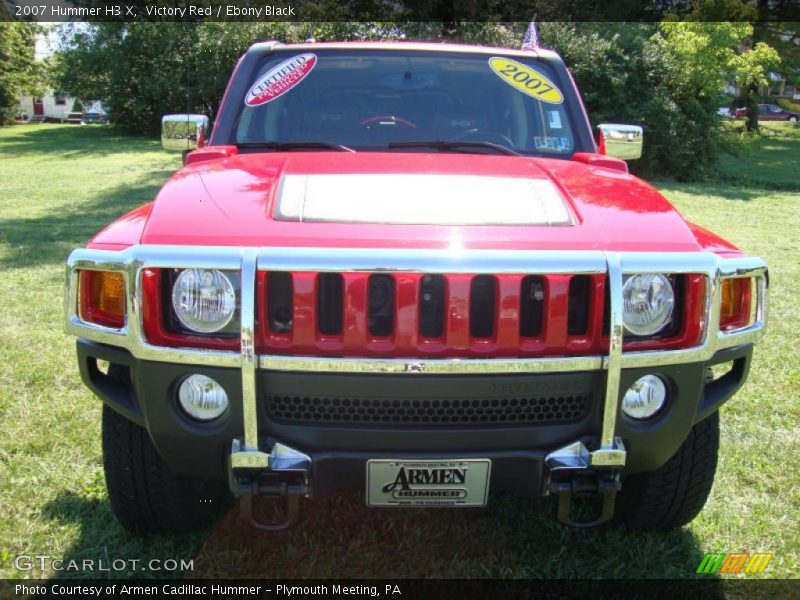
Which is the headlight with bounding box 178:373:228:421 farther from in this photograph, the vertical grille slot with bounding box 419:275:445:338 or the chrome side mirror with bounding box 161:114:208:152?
the chrome side mirror with bounding box 161:114:208:152

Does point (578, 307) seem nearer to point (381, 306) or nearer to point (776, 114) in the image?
point (381, 306)

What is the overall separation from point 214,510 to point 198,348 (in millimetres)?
1094

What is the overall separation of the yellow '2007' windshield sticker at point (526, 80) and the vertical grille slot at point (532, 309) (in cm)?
169

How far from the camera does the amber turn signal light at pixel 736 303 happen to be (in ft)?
7.20

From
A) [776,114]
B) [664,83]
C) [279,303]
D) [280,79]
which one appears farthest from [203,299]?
[776,114]

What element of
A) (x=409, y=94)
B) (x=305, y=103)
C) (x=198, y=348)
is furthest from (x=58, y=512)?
(x=409, y=94)

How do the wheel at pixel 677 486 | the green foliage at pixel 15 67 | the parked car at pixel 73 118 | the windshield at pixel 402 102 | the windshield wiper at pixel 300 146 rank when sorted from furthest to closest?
1. the parked car at pixel 73 118
2. the green foliage at pixel 15 67
3. the windshield at pixel 402 102
4. the windshield wiper at pixel 300 146
5. the wheel at pixel 677 486

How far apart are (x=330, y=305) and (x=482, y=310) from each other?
42 cm

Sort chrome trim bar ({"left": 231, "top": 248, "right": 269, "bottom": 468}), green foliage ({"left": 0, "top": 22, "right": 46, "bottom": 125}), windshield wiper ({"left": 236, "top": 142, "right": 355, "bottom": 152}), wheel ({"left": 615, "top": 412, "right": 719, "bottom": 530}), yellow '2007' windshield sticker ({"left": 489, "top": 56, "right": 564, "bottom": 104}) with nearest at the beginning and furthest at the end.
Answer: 1. chrome trim bar ({"left": 231, "top": 248, "right": 269, "bottom": 468})
2. wheel ({"left": 615, "top": 412, "right": 719, "bottom": 530})
3. windshield wiper ({"left": 236, "top": 142, "right": 355, "bottom": 152})
4. yellow '2007' windshield sticker ({"left": 489, "top": 56, "right": 564, "bottom": 104})
5. green foliage ({"left": 0, "top": 22, "right": 46, "bottom": 125})

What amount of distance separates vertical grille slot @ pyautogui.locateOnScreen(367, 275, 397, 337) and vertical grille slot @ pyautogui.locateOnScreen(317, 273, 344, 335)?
9cm

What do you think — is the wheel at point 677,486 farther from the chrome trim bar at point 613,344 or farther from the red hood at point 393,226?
the red hood at point 393,226

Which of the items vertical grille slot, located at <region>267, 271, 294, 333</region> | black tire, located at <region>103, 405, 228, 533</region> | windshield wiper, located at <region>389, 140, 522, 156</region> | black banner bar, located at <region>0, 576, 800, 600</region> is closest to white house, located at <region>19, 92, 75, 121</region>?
windshield wiper, located at <region>389, 140, 522, 156</region>

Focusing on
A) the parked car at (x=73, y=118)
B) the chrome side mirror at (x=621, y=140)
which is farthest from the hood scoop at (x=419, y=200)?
the parked car at (x=73, y=118)

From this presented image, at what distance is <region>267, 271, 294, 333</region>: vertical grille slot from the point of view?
6.31 ft
